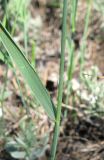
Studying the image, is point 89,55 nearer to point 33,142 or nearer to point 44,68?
point 44,68

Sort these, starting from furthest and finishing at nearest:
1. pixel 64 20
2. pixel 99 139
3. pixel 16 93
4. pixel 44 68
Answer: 1. pixel 44 68
2. pixel 16 93
3. pixel 99 139
4. pixel 64 20

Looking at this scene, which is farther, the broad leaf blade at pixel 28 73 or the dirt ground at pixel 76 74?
the dirt ground at pixel 76 74

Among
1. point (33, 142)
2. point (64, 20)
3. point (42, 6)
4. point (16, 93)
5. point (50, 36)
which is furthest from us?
point (42, 6)

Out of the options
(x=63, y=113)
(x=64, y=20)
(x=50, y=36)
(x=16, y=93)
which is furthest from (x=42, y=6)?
(x=64, y=20)

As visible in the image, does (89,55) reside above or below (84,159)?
above

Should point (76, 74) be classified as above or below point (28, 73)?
below

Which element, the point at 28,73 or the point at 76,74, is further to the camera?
the point at 76,74

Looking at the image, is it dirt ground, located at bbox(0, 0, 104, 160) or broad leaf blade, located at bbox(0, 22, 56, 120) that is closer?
broad leaf blade, located at bbox(0, 22, 56, 120)

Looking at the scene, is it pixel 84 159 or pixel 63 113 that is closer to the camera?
pixel 84 159
